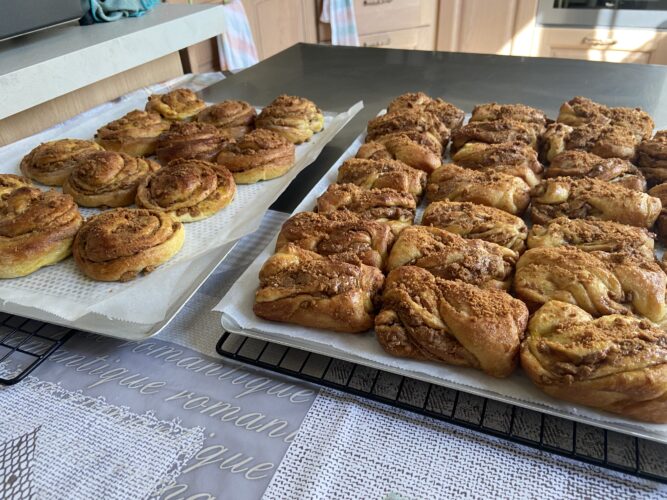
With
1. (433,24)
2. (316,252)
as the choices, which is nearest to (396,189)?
(316,252)

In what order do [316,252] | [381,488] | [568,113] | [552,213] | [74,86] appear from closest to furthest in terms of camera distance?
[381,488], [316,252], [552,213], [568,113], [74,86]

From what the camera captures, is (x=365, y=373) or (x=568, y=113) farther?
(x=568, y=113)

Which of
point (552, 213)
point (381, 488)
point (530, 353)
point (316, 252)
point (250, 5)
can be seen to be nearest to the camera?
point (381, 488)

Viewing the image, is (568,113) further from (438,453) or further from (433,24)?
(433,24)

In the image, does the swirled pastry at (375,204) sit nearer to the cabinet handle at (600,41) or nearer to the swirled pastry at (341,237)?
the swirled pastry at (341,237)

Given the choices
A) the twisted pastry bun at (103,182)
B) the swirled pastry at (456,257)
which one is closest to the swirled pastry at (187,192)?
the twisted pastry bun at (103,182)

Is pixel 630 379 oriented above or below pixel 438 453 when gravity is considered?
above

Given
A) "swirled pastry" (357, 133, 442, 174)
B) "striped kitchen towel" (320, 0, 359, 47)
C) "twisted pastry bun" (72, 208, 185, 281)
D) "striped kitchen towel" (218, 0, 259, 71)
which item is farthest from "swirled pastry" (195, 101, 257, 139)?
→ "striped kitchen towel" (320, 0, 359, 47)
